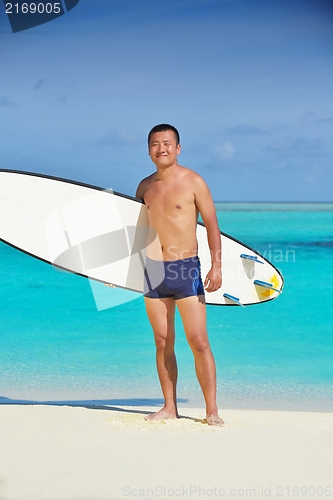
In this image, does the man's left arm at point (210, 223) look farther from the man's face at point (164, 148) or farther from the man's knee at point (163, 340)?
the man's knee at point (163, 340)

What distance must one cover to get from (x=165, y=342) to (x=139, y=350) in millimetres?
4369

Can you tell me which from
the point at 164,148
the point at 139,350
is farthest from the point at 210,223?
the point at 139,350

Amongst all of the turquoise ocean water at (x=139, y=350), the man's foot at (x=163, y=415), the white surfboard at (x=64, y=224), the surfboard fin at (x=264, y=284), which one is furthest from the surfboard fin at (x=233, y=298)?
the turquoise ocean water at (x=139, y=350)

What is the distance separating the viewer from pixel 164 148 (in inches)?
133

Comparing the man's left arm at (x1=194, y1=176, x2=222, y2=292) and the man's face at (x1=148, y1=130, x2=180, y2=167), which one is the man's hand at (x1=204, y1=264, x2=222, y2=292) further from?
the man's face at (x1=148, y1=130, x2=180, y2=167)

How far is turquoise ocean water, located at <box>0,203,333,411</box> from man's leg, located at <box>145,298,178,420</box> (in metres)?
1.54

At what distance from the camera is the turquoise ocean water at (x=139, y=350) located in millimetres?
5547

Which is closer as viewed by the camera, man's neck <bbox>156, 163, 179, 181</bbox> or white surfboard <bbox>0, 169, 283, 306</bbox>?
man's neck <bbox>156, 163, 179, 181</bbox>

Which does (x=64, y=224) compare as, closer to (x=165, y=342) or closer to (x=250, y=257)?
(x=165, y=342)

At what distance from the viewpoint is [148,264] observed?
351 cm

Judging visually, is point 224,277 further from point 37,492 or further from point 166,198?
point 37,492

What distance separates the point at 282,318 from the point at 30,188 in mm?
7193

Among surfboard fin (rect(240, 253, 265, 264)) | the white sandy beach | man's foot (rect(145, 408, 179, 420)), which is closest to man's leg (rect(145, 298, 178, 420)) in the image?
man's foot (rect(145, 408, 179, 420))

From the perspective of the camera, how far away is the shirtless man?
335cm
